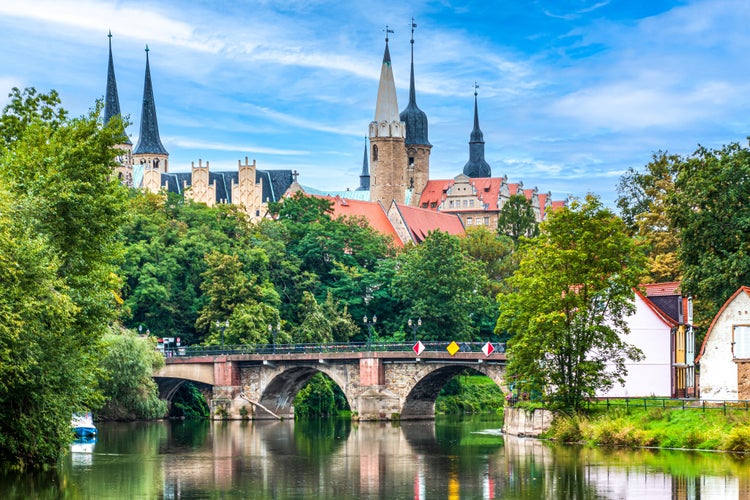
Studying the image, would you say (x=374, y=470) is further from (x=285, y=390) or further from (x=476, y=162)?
(x=476, y=162)

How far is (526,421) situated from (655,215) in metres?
19.8

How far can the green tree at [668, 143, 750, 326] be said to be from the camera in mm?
52469

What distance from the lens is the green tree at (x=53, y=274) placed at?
3650 cm

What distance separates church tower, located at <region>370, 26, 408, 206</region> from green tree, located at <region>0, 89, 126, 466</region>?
89.7 m

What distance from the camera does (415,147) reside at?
150 metres

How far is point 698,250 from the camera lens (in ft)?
180

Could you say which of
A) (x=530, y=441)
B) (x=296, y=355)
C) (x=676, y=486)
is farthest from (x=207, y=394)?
(x=676, y=486)

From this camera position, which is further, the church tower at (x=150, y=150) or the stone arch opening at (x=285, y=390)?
the church tower at (x=150, y=150)

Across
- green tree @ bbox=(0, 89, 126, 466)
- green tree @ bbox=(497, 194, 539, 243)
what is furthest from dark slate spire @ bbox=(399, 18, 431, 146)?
green tree @ bbox=(0, 89, 126, 466)

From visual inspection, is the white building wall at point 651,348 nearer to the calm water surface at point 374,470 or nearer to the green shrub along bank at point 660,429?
the green shrub along bank at point 660,429

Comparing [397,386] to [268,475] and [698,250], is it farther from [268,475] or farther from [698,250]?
[268,475]

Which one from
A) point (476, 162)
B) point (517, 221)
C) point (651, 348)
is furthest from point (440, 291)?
point (476, 162)

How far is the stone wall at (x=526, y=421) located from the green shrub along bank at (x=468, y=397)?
2479 centimetres

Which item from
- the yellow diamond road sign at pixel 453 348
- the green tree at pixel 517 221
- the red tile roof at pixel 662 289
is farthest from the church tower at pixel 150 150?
the red tile roof at pixel 662 289
